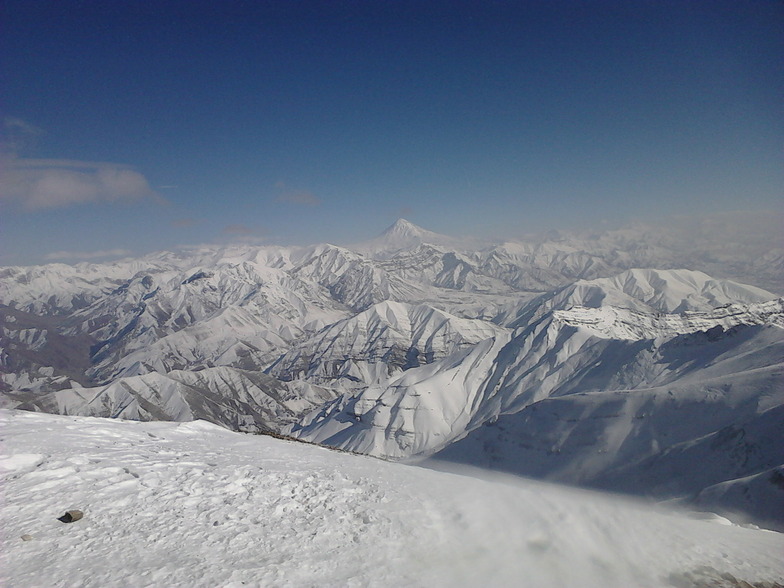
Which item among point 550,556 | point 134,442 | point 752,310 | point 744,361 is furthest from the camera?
point 752,310

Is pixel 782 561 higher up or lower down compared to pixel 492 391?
higher up

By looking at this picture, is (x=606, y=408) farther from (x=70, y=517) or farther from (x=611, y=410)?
(x=70, y=517)

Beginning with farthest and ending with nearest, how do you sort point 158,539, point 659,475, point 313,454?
point 659,475 < point 313,454 < point 158,539

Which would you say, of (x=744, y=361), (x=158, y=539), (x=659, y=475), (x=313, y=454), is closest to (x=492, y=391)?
(x=744, y=361)

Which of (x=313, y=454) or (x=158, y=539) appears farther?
(x=313, y=454)

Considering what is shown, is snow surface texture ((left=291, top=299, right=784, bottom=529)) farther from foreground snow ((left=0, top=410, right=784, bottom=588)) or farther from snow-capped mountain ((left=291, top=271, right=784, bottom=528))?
foreground snow ((left=0, top=410, right=784, bottom=588))

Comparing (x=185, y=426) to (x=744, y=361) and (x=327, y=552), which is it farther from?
(x=744, y=361)

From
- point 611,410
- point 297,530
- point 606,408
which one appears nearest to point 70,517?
point 297,530

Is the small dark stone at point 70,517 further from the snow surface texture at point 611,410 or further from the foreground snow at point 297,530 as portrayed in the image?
the snow surface texture at point 611,410
